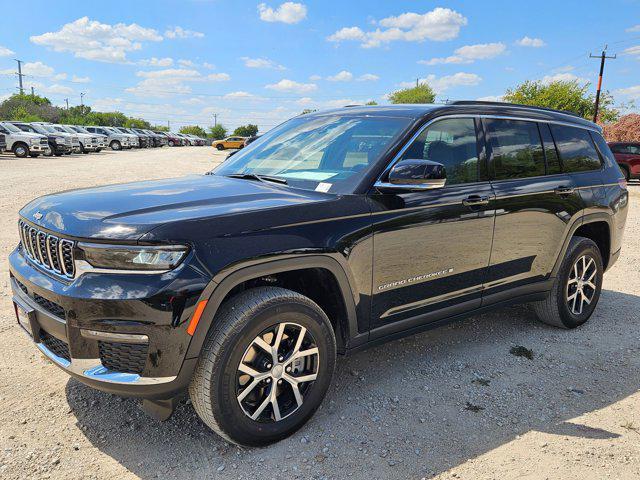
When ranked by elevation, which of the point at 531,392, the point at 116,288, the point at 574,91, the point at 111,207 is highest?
the point at 574,91

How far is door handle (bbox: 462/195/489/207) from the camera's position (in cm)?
353

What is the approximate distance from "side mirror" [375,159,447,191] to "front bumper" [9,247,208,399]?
4.34 feet

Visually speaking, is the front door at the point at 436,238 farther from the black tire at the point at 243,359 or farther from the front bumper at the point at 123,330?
the front bumper at the point at 123,330

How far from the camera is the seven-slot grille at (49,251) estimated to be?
2508 millimetres

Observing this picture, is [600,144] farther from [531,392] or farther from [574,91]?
[574,91]

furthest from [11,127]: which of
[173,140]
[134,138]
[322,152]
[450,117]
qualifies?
[173,140]

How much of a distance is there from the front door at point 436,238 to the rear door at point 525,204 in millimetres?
144

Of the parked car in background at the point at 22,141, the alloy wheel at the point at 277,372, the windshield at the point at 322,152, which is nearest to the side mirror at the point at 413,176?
the windshield at the point at 322,152

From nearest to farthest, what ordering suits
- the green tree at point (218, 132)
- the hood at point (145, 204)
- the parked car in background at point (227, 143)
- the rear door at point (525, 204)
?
the hood at point (145, 204) < the rear door at point (525, 204) < the parked car in background at point (227, 143) < the green tree at point (218, 132)

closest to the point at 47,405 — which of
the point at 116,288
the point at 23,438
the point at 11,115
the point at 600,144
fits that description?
the point at 23,438

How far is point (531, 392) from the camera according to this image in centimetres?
354

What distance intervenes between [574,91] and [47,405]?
196ft

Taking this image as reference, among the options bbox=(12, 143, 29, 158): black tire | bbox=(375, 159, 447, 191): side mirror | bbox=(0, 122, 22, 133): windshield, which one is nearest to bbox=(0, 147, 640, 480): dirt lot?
bbox=(375, 159, 447, 191): side mirror

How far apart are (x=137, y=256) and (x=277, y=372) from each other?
0.97 metres
